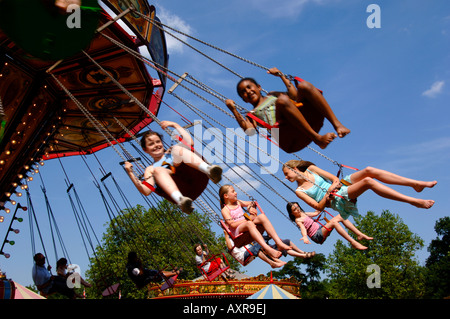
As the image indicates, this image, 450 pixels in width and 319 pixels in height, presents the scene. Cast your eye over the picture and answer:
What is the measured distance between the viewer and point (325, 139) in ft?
13.9

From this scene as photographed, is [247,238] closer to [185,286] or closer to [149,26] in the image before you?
[149,26]

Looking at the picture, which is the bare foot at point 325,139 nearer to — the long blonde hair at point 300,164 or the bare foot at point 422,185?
the bare foot at point 422,185

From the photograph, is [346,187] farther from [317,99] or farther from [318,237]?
[318,237]

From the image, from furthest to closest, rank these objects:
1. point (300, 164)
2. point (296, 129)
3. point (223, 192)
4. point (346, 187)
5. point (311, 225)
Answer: point (311, 225) → point (223, 192) → point (300, 164) → point (346, 187) → point (296, 129)

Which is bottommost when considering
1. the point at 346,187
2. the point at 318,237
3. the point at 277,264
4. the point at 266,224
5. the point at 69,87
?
the point at 277,264

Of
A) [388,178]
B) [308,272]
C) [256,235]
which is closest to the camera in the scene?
[388,178]

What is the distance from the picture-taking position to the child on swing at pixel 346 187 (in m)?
4.13

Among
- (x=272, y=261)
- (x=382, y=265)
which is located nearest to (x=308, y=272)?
(x=382, y=265)

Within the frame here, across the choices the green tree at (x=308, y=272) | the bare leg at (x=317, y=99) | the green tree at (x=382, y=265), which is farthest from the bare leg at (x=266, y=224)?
the green tree at (x=308, y=272)

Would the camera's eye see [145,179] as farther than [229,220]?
No

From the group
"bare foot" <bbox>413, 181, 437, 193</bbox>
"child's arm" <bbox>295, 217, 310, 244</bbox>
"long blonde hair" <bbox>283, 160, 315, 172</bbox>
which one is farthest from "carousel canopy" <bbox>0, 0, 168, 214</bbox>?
"bare foot" <bbox>413, 181, 437, 193</bbox>

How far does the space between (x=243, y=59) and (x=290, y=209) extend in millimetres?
3082

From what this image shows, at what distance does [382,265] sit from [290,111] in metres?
24.4
